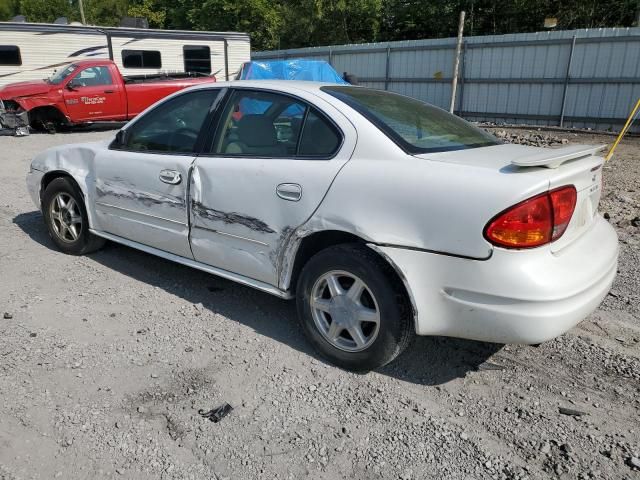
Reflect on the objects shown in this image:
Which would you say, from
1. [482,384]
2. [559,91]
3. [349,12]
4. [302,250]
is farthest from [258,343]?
[349,12]

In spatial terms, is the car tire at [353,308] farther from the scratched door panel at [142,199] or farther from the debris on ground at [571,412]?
the scratched door panel at [142,199]

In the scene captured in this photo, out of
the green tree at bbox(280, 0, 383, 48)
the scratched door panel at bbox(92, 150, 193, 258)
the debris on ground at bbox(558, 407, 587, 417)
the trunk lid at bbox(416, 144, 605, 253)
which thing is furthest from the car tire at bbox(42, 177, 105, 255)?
the green tree at bbox(280, 0, 383, 48)

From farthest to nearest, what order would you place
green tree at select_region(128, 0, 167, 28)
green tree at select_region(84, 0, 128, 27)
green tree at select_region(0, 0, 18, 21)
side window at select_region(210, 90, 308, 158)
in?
1. green tree at select_region(0, 0, 18, 21)
2. green tree at select_region(84, 0, 128, 27)
3. green tree at select_region(128, 0, 167, 28)
4. side window at select_region(210, 90, 308, 158)

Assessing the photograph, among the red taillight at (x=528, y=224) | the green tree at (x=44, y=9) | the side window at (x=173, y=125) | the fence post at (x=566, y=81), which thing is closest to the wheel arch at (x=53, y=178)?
the side window at (x=173, y=125)

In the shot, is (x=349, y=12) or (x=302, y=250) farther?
(x=349, y=12)

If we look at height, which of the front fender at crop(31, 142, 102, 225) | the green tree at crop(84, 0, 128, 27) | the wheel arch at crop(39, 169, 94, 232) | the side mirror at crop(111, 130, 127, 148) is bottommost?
the wheel arch at crop(39, 169, 94, 232)

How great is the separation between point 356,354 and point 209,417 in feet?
2.80

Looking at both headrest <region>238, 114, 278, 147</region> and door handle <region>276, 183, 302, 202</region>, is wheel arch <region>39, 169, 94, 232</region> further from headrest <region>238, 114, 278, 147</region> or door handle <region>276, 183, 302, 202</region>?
door handle <region>276, 183, 302, 202</region>

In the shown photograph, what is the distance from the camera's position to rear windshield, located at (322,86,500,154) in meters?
3.00

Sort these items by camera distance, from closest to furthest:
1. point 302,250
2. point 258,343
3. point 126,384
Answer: point 126,384 → point 302,250 → point 258,343

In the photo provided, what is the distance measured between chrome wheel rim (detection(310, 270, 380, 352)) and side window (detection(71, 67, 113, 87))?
44.7 ft

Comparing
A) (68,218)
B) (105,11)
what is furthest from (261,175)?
(105,11)

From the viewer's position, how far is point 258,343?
11.2 ft

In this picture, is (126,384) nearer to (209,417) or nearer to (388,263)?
(209,417)
